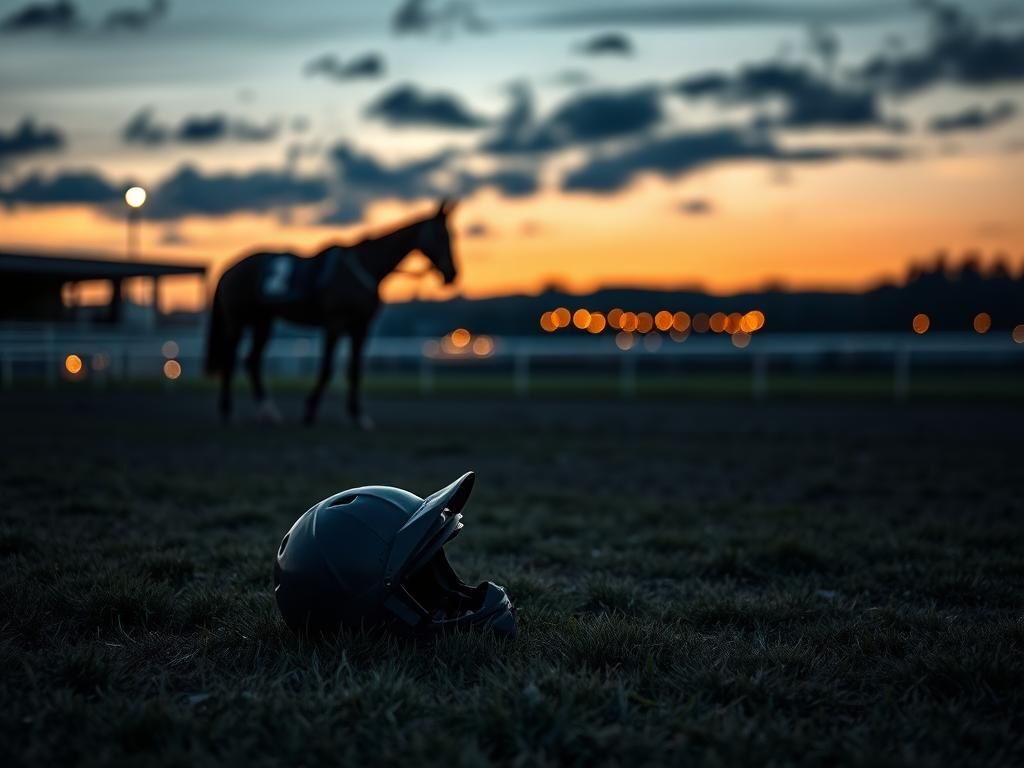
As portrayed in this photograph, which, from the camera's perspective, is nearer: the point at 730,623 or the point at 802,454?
the point at 730,623

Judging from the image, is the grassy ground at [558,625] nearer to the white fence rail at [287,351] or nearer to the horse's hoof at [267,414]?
the horse's hoof at [267,414]

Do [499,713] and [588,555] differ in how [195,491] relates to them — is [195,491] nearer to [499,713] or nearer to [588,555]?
[588,555]

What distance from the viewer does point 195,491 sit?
691cm

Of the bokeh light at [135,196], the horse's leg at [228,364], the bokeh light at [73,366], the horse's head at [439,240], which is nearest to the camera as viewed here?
the horse's head at [439,240]

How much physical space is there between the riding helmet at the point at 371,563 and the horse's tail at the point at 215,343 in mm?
11066

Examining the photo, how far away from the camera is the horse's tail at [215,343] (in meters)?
13.6

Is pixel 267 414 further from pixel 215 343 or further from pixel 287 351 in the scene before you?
pixel 287 351

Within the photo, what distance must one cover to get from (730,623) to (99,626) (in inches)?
97.5

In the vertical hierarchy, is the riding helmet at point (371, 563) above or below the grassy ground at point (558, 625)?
above

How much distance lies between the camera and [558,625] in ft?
11.5

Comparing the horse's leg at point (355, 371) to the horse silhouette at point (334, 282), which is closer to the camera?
the horse silhouette at point (334, 282)

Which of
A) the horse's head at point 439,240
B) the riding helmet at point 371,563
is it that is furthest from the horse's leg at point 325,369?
the riding helmet at point 371,563

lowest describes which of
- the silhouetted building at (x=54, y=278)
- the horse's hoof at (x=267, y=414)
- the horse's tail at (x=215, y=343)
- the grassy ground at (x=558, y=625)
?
the grassy ground at (x=558, y=625)

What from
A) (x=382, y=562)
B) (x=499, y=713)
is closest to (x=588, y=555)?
(x=382, y=562)
